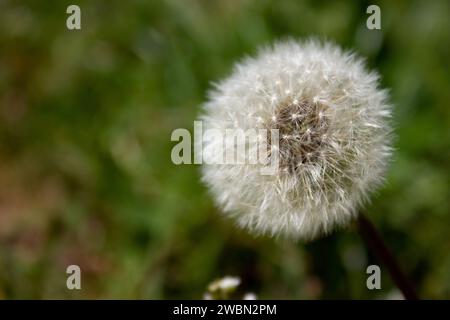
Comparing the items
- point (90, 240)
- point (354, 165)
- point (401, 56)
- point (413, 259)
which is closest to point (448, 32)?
point (401, 56)

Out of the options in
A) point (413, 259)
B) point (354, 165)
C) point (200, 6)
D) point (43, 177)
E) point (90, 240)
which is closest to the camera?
point (354, 165)

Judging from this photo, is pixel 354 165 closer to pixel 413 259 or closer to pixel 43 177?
pixel 413 259

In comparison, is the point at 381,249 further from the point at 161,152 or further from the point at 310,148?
the point at 161,152

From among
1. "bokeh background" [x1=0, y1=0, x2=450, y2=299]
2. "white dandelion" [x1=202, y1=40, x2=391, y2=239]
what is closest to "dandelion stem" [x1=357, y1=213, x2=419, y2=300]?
"white dandelion" [x1=202, y1=40, x2=391, y2=239]

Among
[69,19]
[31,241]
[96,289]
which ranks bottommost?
[96,289]

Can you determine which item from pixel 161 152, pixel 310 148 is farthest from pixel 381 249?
pixel 161 152

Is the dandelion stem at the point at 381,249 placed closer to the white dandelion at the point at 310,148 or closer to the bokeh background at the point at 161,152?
the white dandelion at the point at 310,148

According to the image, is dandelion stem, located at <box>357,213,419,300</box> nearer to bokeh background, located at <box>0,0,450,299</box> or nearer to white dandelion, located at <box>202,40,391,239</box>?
white dandelion, located at <box>202,40,391,239</box>

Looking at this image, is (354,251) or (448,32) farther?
(448,32)
